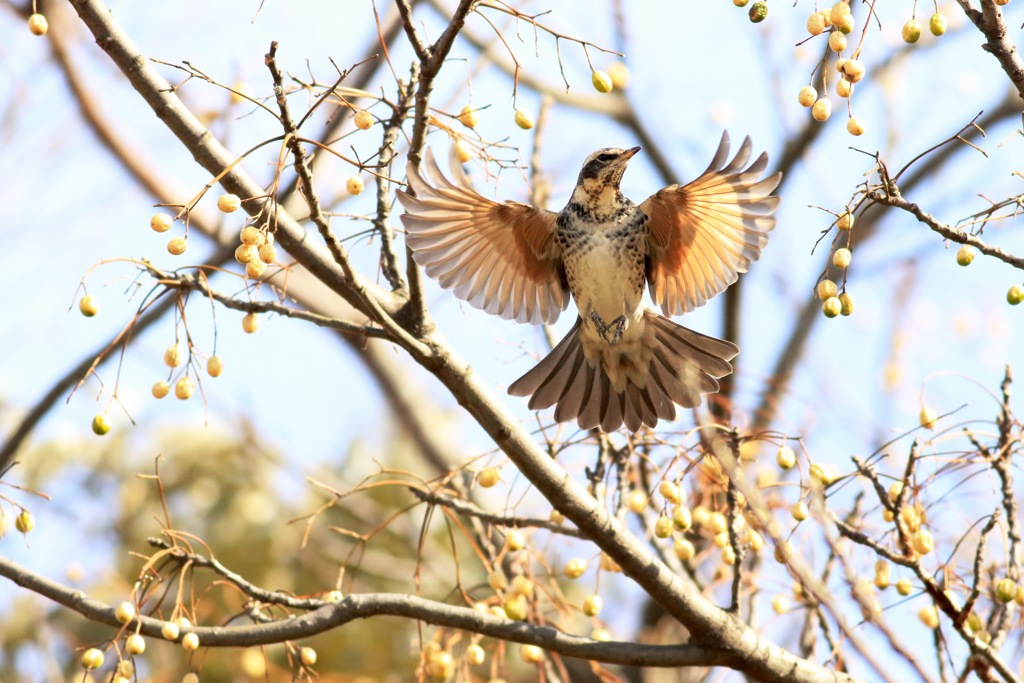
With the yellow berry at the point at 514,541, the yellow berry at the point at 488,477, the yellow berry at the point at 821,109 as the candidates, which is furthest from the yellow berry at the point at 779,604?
the yellow berry at the point at 821,109

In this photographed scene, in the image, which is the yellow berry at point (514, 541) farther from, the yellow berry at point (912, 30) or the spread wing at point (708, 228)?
the yellow berry at point (912, 30)

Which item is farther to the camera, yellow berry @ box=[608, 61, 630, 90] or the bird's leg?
yellow berry @ box=[608, 61, 630, 90]

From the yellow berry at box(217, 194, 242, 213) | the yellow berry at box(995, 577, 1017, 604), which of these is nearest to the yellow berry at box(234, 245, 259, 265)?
the yellow berry at box(217, 194, 242, 213)

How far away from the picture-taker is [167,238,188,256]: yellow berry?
2857mm

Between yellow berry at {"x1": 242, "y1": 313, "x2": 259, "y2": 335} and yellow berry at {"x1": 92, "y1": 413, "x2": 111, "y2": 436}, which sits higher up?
yellow berry at {"x1": 242, "y1": 313, "x2": 259, "y2": 335}

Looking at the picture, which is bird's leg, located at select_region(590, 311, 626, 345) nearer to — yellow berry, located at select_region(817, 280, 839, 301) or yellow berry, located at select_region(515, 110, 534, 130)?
yellow berry, located at select_region(515, 110, 534, 130)

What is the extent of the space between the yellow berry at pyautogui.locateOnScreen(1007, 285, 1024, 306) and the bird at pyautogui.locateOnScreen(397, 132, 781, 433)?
1.39 m

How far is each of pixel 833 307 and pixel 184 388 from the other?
194cm

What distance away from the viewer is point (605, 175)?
4891 mm

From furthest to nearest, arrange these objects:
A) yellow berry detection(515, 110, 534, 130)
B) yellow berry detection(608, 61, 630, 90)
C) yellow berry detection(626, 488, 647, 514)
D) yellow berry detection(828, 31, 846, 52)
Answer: yellow berry detection(608, 61, 630, 90) < yellow berry detection(626, 488, 647, 514) < yellow berry detection(515, 110, 534, 130) < yellow berry detection(828, 31, 846, 52)

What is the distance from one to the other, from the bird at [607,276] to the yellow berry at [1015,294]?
1.39m

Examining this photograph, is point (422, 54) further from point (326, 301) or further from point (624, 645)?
point (326, 301)

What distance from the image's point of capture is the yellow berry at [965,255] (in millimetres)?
2893

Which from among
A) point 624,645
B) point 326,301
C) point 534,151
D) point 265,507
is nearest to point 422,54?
point 624,645
